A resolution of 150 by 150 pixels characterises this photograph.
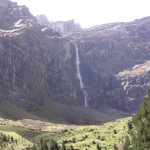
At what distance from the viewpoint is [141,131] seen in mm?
135250

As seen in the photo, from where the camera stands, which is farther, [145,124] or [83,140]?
[83,140]

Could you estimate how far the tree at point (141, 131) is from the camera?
12866cm

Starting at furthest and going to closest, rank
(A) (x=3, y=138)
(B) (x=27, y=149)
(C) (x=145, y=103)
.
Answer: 1. (A) (x=3, y=138)
2. (B) (x=27, y=149)
3. (C) (x=145, y=103)

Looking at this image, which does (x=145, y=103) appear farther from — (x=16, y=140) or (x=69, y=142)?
(x=16, y=140)

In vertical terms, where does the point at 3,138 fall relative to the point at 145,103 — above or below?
below

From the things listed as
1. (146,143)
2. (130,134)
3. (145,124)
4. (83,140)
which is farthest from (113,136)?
(146,143)

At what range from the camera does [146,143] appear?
125875 mm

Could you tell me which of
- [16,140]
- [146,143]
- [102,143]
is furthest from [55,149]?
[16,140]

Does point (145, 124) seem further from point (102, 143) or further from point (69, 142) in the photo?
point (69, 142)

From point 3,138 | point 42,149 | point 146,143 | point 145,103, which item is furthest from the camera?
point 3,138

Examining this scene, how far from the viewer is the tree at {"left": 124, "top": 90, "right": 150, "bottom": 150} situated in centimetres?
12866

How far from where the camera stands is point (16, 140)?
19188 cm

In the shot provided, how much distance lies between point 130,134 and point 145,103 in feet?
40.8

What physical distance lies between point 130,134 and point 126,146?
14229mm
